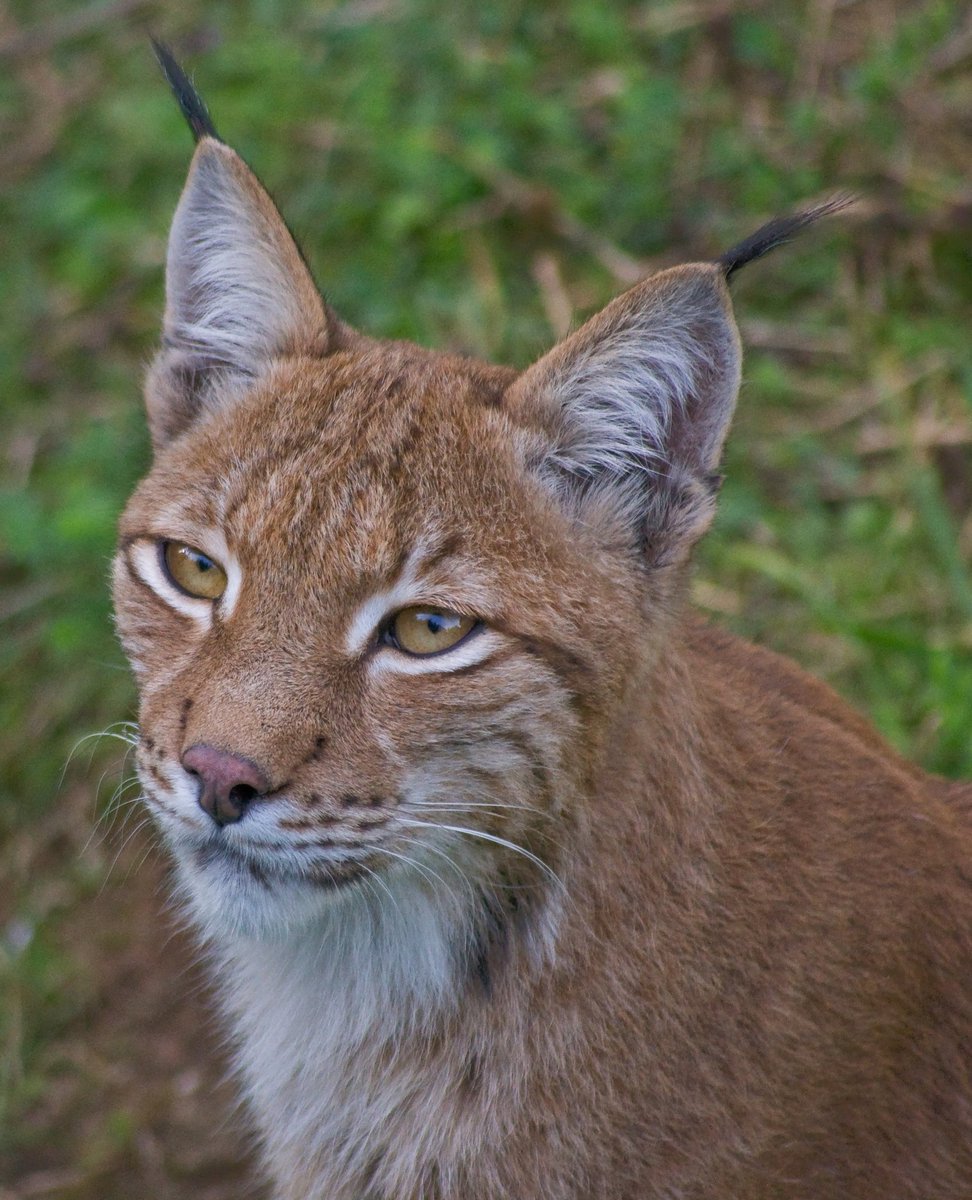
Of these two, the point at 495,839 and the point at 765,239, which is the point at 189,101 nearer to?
the point at 765,239

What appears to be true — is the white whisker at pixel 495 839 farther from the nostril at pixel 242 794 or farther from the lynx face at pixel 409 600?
the nostril at pixel 242 794

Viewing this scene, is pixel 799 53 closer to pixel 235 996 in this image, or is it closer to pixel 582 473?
pixel 582 473

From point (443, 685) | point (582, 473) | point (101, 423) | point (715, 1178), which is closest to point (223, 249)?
point (582, 473)

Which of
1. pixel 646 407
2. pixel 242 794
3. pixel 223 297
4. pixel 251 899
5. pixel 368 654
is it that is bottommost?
pixel 251 899

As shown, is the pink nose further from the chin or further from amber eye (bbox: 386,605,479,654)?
amber eye (bbox: 386,605,479,654)

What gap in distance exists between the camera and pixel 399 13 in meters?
7.57

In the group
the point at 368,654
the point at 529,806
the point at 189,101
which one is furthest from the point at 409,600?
the point at 189,101

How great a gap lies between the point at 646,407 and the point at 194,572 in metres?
1.04

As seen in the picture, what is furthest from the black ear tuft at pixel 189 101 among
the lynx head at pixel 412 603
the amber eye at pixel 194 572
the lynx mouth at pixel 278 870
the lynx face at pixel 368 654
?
the lynx mouth at pixel 278 870

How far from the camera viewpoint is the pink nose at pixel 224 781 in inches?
115

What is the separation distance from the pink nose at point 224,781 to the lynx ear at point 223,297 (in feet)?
3.56

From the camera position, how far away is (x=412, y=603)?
3180 millimetres

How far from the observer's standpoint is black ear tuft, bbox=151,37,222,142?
3.61 metres

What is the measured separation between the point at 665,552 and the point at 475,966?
98 centimetres
